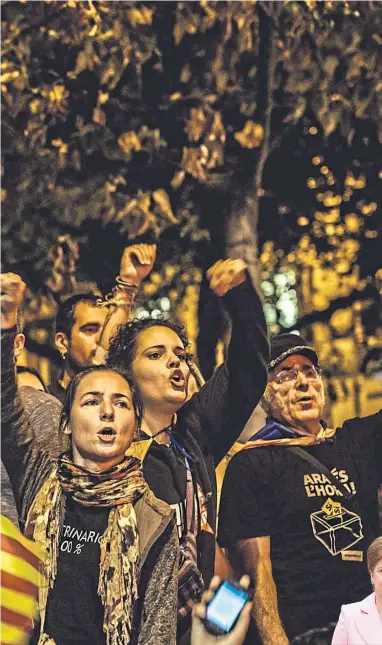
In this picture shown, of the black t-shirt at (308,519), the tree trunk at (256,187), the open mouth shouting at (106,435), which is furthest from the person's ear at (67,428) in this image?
the tree trunk at (256,187)

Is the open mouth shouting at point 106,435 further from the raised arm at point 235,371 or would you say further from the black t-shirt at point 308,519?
the black t-shirt at point 308,519

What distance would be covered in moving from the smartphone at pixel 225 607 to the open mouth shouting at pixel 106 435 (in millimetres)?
764

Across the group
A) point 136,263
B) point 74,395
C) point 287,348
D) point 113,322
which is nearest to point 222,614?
point 74,395

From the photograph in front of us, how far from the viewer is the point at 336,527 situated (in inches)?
199

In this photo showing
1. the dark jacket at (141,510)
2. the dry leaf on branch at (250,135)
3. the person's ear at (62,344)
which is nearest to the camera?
the dark jacket at (141,510)

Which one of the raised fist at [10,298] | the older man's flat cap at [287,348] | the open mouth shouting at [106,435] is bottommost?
the open mouth shouting at [106,435]

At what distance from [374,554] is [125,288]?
1.61 metres

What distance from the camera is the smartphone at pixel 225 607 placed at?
15.7ft

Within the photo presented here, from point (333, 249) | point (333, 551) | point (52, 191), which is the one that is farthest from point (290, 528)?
point (52, 191)

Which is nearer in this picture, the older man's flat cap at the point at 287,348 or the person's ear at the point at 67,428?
the person's ear at the point at 67,428

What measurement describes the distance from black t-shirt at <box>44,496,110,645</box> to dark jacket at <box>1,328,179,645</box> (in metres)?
0.17

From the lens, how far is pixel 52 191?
6.09m

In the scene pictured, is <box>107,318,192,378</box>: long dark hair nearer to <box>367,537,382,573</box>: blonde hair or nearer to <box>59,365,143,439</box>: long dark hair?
<box>59,365,143,439</box>: long dark hair

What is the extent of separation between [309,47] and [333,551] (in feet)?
8.49
